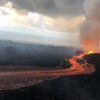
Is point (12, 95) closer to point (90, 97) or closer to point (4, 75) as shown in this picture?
point (90, 97)

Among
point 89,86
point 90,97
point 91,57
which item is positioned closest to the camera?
point 90,97

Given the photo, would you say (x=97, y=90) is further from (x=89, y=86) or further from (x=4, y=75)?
(x=4, y=75)

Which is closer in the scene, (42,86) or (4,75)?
(42,86)

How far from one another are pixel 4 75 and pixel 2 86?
1189cm

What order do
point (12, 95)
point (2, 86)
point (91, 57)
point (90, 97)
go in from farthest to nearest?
1. point (91, 57)
2. point (2, 86)
3. point (90, 97)
4. point (12, 95)

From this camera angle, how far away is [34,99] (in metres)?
42.6

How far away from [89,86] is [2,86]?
16.5m

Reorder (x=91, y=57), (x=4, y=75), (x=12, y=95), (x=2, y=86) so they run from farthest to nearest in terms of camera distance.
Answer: (x=91, y=57) < (x=4, y=75) < (x=2, y=86) < (x=12, y=95)

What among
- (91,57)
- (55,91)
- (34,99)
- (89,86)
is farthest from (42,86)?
(91,57)

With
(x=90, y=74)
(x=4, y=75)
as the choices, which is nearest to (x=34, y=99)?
(x=4, y=75)

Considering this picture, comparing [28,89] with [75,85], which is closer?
[28,89]

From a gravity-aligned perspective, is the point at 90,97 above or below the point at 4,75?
below

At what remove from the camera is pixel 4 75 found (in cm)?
6053

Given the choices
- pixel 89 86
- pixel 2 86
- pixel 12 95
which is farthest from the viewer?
pixel 89 86
